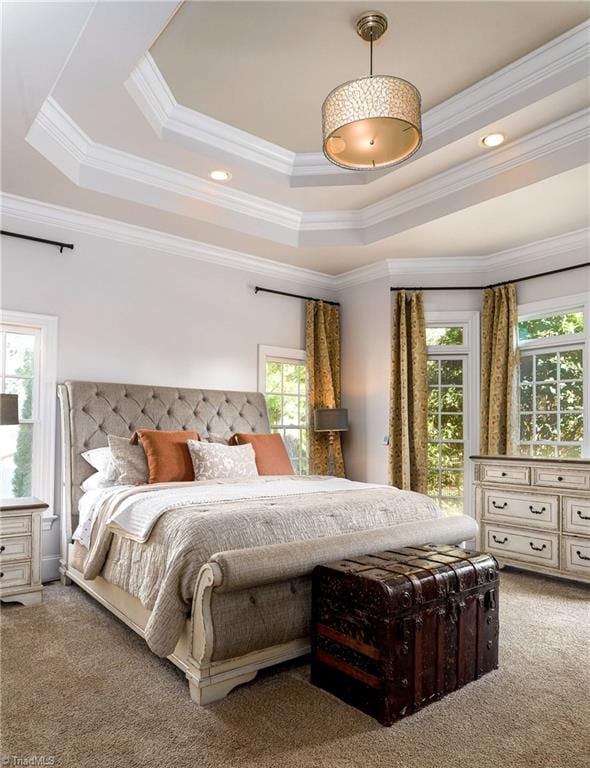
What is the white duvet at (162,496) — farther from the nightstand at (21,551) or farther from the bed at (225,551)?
the nightstand at (21,551)

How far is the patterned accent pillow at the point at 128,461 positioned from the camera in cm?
362

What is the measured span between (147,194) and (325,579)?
3.07 meters

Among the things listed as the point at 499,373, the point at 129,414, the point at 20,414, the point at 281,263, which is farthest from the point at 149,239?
the point at 499,373

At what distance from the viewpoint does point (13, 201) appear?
3930 mm

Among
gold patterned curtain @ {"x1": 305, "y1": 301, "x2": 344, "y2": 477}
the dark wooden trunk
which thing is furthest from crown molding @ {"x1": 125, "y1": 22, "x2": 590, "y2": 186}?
the dark wooden trunk

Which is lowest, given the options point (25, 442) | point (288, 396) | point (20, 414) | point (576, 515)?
point (576, 515)

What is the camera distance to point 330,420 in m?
5.35

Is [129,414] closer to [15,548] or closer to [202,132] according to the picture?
[15,548]

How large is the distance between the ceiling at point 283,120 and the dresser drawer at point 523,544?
2.44m

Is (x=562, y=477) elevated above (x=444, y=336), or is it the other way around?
(x=444, y=336)

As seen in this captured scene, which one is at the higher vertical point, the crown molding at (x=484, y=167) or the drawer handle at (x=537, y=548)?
the crown molding at (x=484, y=167)

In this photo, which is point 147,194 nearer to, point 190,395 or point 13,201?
point 13,201

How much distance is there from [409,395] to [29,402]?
3.34 meters

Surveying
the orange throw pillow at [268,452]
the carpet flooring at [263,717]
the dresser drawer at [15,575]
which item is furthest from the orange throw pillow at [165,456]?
the carpet flooring at [263,717]
